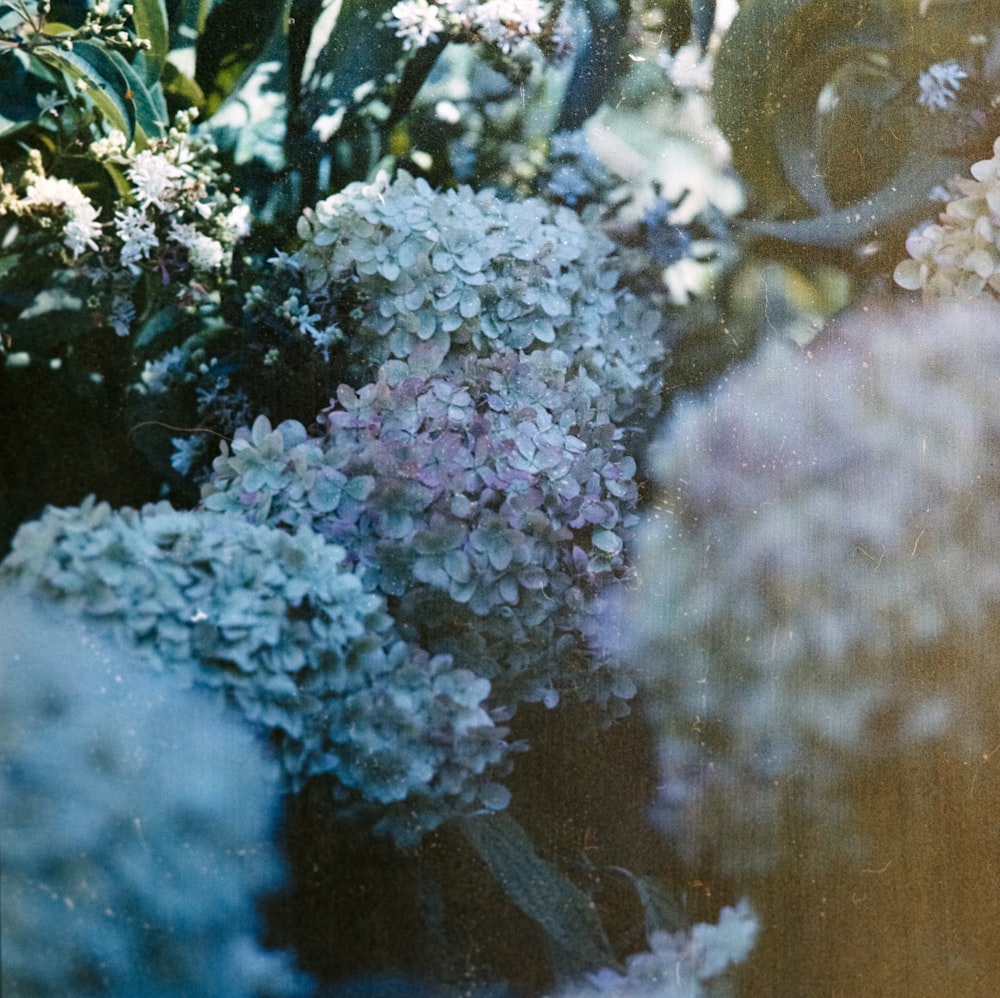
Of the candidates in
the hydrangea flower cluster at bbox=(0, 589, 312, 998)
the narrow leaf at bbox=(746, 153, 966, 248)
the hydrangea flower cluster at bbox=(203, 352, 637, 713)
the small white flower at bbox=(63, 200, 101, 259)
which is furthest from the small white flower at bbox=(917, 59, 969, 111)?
the hydrangea flower cluster at bbox=(0, 589, 312, 998)

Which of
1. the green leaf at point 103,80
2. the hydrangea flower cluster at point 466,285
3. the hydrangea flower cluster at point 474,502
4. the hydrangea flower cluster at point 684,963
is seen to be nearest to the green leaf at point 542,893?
the hydrangea flower cluster at point 684,963

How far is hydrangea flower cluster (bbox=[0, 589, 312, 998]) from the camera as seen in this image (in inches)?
41.4

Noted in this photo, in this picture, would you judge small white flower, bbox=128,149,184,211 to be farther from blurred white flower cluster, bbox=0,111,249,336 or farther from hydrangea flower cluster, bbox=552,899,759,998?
hydrangea flower cluster, bbox=552,899,759,998

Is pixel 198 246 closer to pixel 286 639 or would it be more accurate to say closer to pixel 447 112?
pixel 447 112

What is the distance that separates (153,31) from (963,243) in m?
1.07

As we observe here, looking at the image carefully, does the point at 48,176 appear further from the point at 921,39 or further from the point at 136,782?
the point at 921,39

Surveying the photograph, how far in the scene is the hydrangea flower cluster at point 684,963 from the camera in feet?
3.81

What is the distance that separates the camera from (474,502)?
114cm

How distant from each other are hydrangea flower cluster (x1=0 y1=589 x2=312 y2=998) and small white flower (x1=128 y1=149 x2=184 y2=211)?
48cm

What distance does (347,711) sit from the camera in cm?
110

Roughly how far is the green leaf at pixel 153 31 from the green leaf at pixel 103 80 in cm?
3

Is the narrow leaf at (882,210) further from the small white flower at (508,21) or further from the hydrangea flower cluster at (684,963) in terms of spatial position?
the hydrangea flower cluster at (684,963)

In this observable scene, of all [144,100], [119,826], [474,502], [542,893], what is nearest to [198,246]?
[144,100]

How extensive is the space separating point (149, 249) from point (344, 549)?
1.37ft
